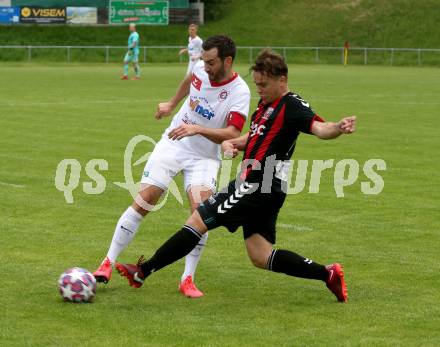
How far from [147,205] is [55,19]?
53.9 metres

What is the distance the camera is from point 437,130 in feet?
68.2

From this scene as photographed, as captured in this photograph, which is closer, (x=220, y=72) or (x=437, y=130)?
(x=220, y=72)

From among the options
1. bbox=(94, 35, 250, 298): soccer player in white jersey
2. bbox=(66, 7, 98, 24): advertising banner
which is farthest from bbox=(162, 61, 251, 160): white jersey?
bbox=(66, 7, 98, 24): advertising banner

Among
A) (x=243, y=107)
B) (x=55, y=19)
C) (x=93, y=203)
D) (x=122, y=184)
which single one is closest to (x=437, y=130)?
(x=122, y=184)

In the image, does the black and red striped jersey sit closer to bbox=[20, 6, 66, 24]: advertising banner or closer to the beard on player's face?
the beard on player's face

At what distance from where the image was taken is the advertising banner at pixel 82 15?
61125mm

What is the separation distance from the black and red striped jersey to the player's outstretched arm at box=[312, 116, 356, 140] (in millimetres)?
191

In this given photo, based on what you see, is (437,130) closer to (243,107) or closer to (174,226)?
(174,226)

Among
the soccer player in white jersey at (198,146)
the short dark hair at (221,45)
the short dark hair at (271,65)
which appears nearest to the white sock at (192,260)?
the soccer player in white jersey at (198,146)

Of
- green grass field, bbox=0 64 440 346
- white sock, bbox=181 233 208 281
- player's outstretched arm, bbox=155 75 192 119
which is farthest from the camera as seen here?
player's outstretched arm, bbox=155 75 192 119

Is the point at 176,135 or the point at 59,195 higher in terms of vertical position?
the point at 176,135

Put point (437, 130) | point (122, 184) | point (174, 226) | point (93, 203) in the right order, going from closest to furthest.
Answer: point (174, 226)
point (93, 203)
point (122, 184)
point (437, 130)

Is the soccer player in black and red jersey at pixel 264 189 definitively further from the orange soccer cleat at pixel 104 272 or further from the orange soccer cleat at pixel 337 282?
the orange soccer cleat at pixel 104 272

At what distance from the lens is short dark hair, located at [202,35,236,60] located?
8039mm
